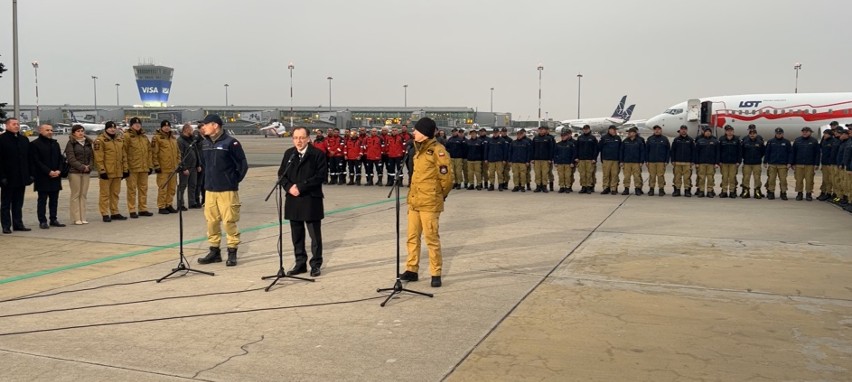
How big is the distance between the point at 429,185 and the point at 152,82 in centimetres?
17935

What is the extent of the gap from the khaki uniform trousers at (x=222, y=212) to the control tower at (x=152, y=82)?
175m

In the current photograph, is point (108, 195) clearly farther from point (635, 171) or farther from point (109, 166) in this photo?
point (635, 171)

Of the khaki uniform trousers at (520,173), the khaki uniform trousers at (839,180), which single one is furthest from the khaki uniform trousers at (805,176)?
the khaki uniform trousers at (520,173)

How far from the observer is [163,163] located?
45.1ft

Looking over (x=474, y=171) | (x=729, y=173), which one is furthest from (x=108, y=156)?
(x=729, y=173)

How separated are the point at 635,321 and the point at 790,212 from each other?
33.3ft

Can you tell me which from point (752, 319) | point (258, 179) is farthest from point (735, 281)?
point (258, 179)

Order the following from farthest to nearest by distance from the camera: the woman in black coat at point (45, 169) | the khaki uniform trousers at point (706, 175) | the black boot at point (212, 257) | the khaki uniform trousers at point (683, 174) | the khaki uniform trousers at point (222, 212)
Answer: the khaki uniform trousers at point (683, 174) < the khaki uniform trousers at point (706, 175) < the woman in black coat at point (45, 169) < the black boot at point (212, 257) < the khaki uniform trousers at point (222, 212)

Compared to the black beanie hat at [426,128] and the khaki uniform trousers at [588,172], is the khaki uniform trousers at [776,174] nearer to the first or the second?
the khaki uniform trousers at [588,172]

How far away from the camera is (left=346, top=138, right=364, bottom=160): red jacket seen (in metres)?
20.3

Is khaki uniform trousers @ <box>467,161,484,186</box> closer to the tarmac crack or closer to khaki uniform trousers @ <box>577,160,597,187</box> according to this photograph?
khaki uniform trousers @ <box>577,160,597,187</box>

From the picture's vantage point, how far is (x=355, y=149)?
2031 cm

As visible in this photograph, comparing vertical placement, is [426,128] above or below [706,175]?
above

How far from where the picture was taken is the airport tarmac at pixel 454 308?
15.7 ft
